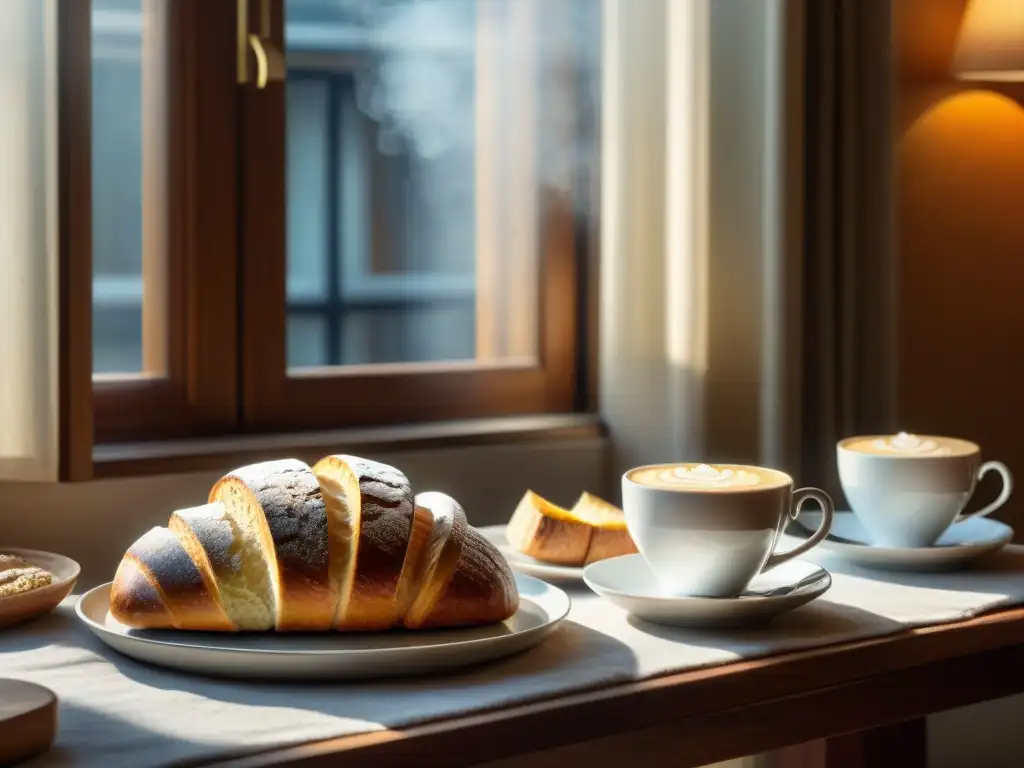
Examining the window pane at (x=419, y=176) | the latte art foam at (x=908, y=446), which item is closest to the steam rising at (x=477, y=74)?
the window pane at (x=419, y=176)

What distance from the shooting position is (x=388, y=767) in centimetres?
81

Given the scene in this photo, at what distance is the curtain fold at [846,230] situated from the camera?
1855mm

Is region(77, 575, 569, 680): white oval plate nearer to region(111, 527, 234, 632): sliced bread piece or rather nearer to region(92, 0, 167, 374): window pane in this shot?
region(111, 527, 234, 632): sliced bread piece

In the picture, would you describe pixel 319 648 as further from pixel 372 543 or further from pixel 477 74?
pixel 477 74

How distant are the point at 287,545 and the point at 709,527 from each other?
33 cm

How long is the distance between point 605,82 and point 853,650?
1.13 meters

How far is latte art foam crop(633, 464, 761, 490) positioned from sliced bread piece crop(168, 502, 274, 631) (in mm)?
328

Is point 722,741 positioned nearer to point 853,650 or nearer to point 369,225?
point 853,650

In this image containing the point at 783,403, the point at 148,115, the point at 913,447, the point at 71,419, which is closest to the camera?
the point at 913,447

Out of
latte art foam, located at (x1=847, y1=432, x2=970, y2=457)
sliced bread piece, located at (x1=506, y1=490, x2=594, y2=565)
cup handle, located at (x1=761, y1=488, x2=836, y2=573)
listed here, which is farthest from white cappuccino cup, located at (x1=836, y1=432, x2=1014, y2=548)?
sliced bread piece, located at (x1=506, y1=490, x2=594, y2=565)

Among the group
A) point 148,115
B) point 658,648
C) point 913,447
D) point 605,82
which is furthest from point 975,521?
point 148,115

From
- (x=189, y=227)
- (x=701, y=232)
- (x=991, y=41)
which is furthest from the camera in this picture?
(x=991, y=41)

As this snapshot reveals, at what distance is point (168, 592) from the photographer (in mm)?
963

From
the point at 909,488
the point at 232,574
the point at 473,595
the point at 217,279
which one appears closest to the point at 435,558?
the point at 473,595
